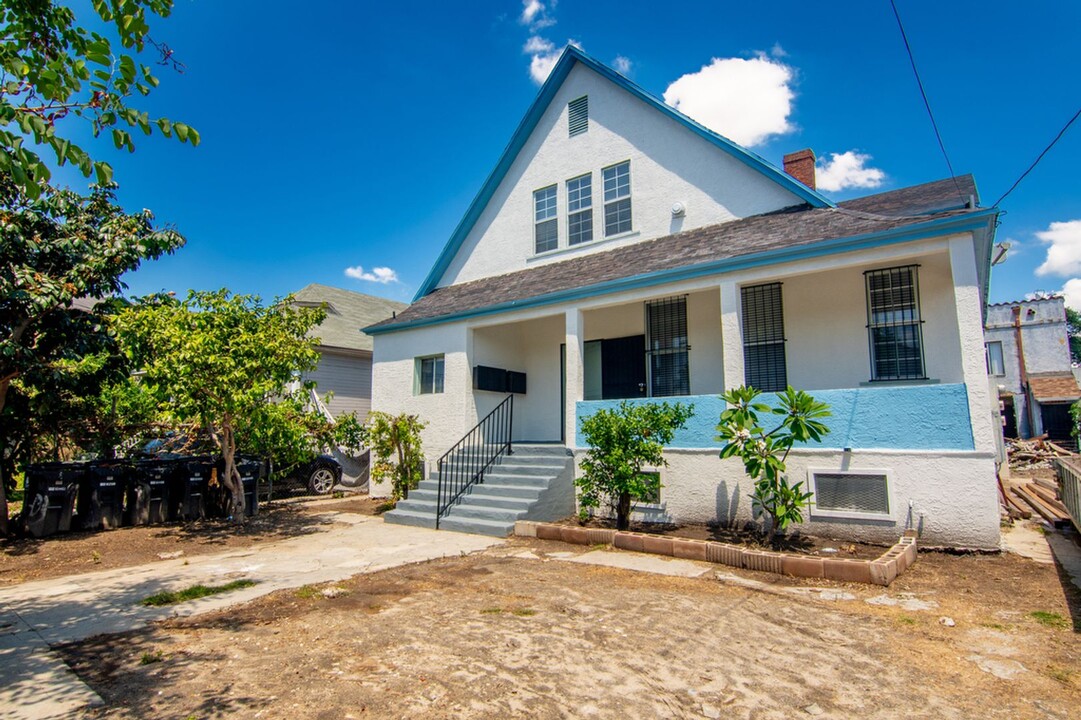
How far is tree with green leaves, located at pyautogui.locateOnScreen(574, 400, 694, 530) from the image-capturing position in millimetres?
8164

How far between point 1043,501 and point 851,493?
6.94 m

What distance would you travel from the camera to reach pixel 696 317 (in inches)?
409

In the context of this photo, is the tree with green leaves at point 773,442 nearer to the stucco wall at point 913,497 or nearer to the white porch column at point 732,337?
the stucco wall at point 913,497

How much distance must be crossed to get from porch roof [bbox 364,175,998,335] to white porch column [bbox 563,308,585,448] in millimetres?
459

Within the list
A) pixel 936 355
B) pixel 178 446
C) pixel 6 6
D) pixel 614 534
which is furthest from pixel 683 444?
pixel 178 446

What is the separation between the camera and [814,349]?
9219 mm

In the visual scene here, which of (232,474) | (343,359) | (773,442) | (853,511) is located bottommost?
(853,511)

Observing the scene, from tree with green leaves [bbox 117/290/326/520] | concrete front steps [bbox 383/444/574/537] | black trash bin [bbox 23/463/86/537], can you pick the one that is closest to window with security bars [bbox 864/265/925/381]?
concrete front steps [bbox 383/444/574/537]

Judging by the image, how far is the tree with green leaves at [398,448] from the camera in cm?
1162

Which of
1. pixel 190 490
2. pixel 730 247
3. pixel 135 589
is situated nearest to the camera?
pixel 135 589

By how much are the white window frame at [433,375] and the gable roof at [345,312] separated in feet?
19.0

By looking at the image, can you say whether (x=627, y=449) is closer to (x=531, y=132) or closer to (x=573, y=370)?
(x=573, y=370)

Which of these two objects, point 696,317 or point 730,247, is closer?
point 730,247

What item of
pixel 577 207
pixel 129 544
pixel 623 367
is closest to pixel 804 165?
pixel 577 207
